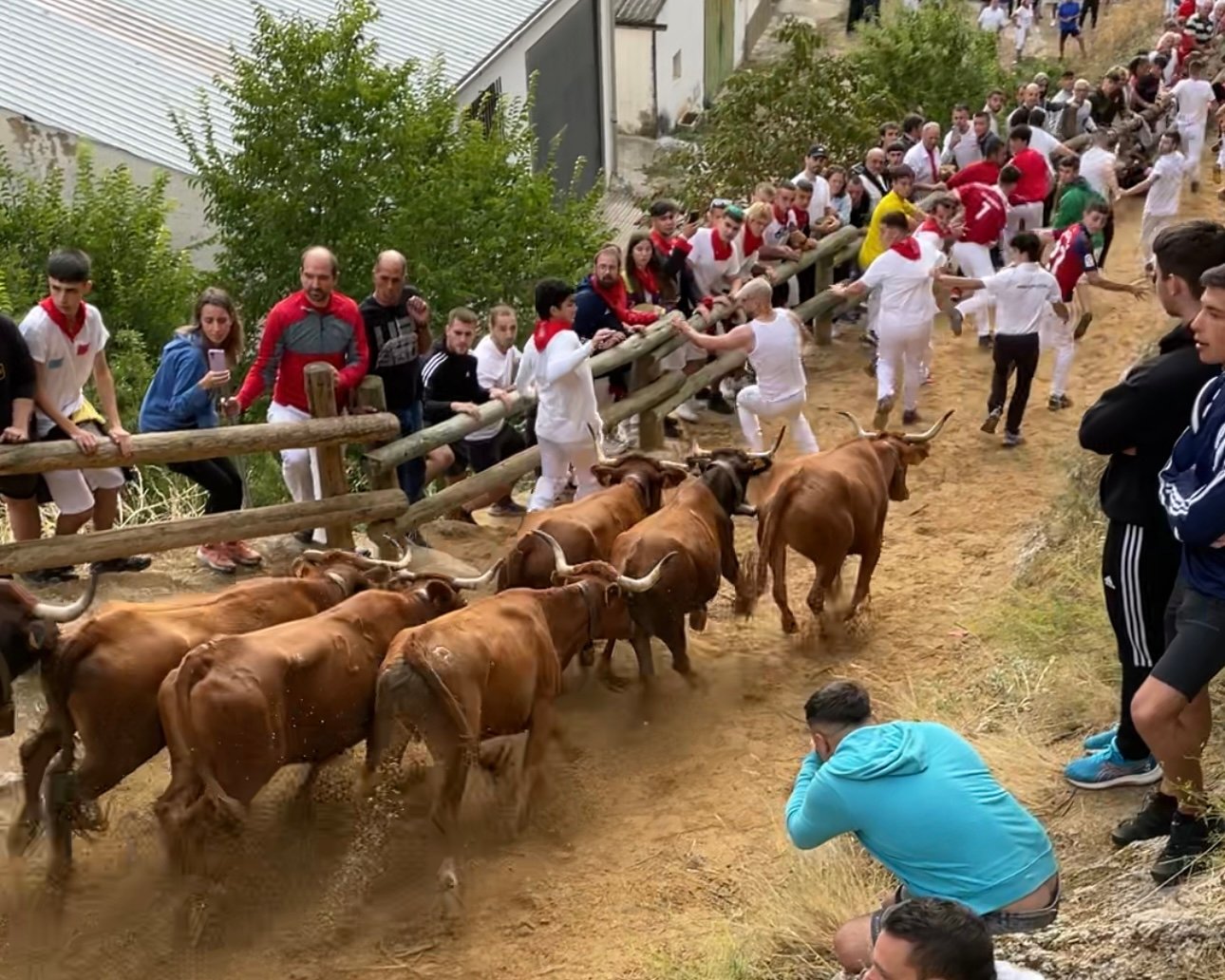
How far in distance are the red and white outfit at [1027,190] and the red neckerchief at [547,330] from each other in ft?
23.8

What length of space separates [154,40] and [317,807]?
52.6 feet

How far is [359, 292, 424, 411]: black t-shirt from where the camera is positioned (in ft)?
28.6

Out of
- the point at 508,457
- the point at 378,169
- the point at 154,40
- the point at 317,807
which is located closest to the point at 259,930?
the point at 317,807

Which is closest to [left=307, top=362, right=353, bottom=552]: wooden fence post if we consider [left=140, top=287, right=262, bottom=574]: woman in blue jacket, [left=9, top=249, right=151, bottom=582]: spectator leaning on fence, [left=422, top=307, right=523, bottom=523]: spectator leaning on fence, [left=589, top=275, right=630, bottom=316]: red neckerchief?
[left=140, top=287, right=262, bottom=574]: woman in blue jacket

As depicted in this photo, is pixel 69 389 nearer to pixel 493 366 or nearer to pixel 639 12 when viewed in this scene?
pixel 493 366

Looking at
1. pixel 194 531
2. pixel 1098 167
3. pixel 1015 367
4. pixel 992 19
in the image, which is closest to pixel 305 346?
pixel 194 531

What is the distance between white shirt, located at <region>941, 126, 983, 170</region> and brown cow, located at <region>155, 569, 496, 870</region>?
1154cm

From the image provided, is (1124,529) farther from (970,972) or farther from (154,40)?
(154,40)

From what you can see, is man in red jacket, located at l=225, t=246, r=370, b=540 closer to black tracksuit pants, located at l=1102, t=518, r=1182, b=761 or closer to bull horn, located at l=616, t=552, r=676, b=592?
bull horn, located at l=616, t=552, r=676, b=592

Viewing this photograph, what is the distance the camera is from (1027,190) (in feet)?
47.5

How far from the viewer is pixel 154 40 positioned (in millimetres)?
20125

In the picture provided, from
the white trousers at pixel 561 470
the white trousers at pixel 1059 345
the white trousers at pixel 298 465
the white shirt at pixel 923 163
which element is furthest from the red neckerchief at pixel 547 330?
the white shirt at pixel 923 163

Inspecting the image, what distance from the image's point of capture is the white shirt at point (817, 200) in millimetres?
14062

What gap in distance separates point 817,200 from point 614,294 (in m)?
4.41
